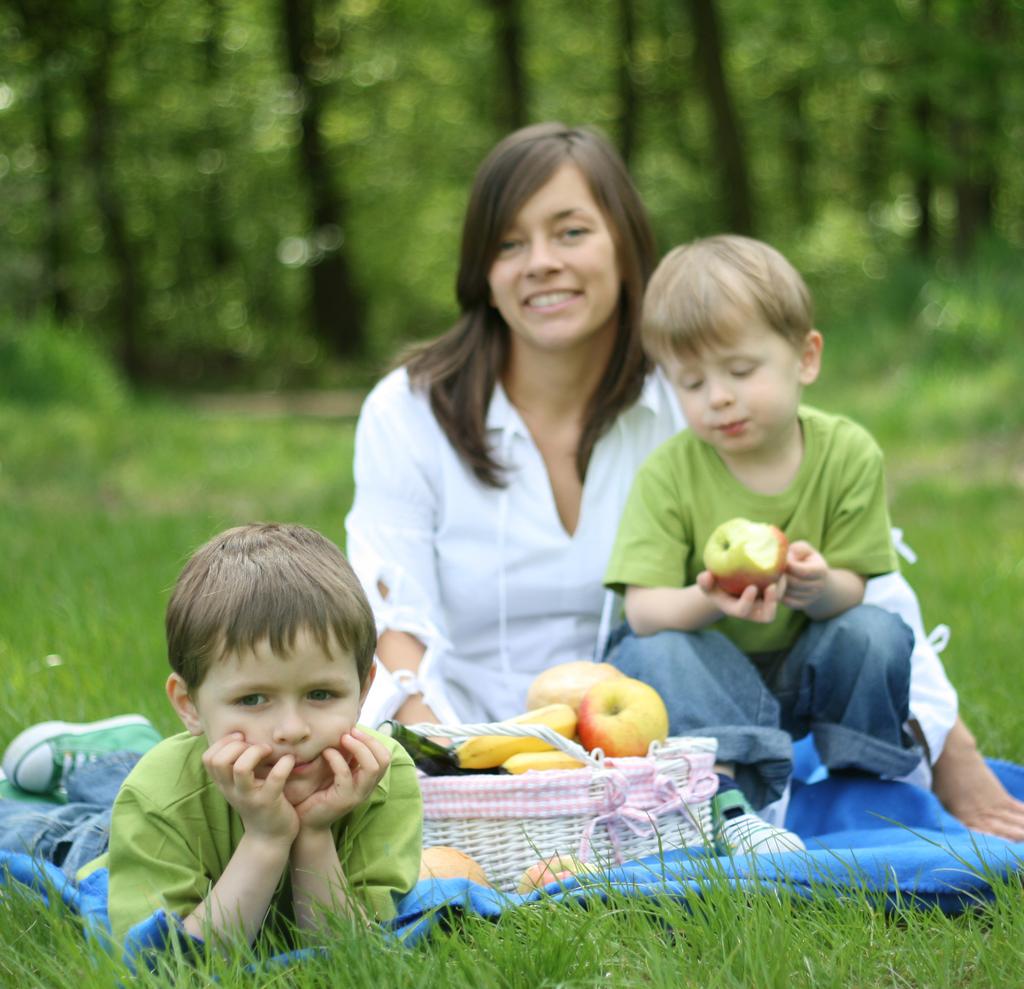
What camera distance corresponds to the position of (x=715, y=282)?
10.5 ft

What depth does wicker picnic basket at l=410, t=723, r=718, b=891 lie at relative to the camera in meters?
2.80

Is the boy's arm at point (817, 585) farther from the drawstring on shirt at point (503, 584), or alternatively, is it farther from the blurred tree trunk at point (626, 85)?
the blurred tree trunk at point (626, 85)

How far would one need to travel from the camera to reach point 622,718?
2959 mm

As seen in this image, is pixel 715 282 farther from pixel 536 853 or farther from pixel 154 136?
pixel 154 136

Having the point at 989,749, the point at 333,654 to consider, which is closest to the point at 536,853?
the point at 333,654

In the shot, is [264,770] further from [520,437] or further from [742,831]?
[520,437]

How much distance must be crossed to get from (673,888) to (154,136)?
18.5 meters

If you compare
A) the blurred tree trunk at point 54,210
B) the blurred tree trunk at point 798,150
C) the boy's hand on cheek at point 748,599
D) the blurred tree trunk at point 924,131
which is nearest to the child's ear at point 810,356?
the boy's hand on cheek at point 748,599

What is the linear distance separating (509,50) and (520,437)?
590 inches

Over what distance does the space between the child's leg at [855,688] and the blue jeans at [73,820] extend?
1.54 meters

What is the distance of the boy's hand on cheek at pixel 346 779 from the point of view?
2.21 m

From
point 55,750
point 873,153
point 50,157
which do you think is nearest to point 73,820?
point 55,750

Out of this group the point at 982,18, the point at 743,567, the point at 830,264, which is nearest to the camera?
the point at 743,567

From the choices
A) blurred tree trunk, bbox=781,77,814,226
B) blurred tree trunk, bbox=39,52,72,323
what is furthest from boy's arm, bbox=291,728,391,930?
blurred tree trunk, bbox=781,77,814,226
